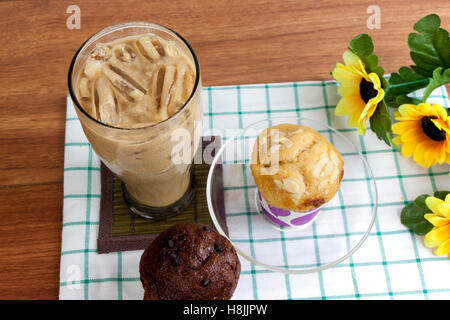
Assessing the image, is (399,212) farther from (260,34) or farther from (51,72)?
(51,72)

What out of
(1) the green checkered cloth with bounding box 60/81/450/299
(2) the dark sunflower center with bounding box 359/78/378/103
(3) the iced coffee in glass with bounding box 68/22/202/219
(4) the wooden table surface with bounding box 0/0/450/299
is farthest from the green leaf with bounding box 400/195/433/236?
(3) the iced coffee in glass with bounding box 68/22/202/219

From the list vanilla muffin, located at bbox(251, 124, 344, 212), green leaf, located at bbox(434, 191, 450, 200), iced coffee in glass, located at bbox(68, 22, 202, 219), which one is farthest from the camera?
green leaf, located at bbox(434, 191, 450, 200)

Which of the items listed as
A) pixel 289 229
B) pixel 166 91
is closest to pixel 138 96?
pixel 166 91

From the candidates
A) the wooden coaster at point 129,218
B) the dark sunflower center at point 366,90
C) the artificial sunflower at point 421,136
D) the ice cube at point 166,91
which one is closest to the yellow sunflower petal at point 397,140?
the artificial sunflower at point 421,136

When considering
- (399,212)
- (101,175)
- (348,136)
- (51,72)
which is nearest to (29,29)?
(51,72)

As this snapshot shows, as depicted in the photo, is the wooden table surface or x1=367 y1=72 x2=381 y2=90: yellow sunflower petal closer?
x1=367 y1=72 x2=381 y2=90: yellow sunflower petal

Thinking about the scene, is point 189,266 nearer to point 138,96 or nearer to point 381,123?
point 138,96

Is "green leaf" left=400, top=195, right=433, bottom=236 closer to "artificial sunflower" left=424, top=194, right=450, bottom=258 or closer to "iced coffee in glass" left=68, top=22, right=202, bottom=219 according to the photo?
"artificial sunflower" left=424, top=194, right=450, bottom=258
